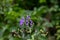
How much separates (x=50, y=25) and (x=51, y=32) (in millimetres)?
424

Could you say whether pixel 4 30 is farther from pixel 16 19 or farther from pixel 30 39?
pixel 30 39

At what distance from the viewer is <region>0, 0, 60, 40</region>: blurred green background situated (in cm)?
261

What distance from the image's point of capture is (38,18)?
12.8 feet

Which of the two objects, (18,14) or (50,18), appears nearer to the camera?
(18,14)

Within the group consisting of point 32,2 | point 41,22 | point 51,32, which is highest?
point 32,2

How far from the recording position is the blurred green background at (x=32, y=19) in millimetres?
2611

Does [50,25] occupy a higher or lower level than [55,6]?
lower

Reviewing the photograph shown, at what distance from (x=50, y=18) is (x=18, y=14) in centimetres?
90

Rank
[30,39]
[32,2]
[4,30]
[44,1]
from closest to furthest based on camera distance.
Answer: [30,39], [4,30], [44,1], [32,2]

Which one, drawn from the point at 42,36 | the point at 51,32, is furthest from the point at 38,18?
the point at 42,36

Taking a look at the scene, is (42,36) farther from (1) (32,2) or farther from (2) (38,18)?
(1) (32,2)

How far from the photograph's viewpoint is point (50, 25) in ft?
13.5

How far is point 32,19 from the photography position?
370 centimetres

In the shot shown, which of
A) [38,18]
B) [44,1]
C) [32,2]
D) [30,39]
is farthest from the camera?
[32,2]
